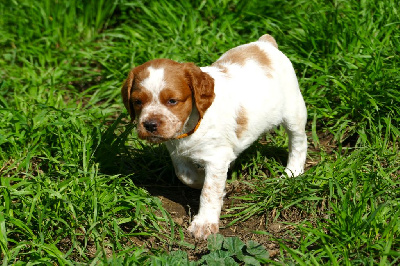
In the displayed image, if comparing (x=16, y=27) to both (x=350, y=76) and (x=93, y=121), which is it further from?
(x=350, y=76)

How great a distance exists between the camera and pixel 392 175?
544cm

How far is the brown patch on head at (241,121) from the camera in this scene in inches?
203

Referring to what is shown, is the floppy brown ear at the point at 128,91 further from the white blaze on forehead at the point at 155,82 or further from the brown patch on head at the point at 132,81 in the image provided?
the white blaze on forehead at the point at 155,82

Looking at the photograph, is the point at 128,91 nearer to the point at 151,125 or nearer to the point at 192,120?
the point at 151,125

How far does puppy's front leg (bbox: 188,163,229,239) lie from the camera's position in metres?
5.07

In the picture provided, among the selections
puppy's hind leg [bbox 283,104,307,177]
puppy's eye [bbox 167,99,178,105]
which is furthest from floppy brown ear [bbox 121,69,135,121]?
puppy's hind leg [bbox 283,104,307,177]

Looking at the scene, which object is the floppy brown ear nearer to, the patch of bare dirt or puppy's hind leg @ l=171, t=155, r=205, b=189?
puppy's hind leg @ l=171, t=155, r=205, b=189

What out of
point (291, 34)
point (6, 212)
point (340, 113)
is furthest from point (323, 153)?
point (6, 212)

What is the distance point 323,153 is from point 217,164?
1404mm

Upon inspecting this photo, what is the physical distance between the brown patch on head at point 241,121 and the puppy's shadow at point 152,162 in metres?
0.81

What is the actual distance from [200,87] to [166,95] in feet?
1.04

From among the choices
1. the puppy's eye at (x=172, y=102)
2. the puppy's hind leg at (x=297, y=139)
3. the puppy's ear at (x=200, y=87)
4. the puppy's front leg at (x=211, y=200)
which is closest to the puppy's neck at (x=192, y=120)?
the puppy's ear at (x=200, y=87)

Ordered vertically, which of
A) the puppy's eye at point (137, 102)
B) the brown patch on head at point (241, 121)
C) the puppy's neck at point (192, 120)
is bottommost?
the brown patch on head at point (241, 121)

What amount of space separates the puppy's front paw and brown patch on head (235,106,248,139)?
2.71 feet
